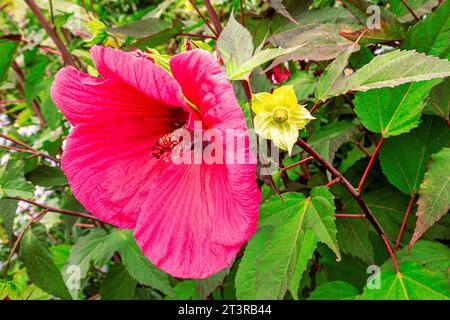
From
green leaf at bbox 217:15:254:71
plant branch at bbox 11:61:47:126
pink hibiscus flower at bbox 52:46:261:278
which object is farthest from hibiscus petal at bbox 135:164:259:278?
plant branch at bbox 11:61:47:126

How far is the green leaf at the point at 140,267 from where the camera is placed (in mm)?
759

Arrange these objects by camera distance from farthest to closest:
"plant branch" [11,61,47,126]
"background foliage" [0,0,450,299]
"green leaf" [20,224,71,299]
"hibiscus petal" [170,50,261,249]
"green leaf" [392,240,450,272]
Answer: "plant branch" [11,61,47,126] < "green leaf" [20,224,71,299] < "green leaf" [392,240,450,272] < "background foliage" [0,0,450,299] < "hibiscus petal" [170,50,261,249]

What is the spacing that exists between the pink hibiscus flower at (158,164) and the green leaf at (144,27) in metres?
0.22

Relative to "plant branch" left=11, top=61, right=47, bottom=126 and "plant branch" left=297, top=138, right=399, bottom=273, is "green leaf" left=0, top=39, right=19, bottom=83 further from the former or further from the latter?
"plant branch" left=297, top=138, right=399, bottom=273

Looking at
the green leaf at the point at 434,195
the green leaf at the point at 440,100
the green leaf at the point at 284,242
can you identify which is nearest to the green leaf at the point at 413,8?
the green leaf at the point at 440,100

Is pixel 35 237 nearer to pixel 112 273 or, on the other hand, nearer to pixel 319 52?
pixel 112 273

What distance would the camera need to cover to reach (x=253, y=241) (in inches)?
22.1

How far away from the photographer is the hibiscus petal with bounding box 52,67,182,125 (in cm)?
46

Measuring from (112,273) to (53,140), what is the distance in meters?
0.30

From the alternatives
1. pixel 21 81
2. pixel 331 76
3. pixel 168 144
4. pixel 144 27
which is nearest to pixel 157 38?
pixel 144 27

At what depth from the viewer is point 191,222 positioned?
470 millimetres

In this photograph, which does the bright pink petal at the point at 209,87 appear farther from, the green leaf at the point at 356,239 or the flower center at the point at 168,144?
the green leaf at the point at 356,239

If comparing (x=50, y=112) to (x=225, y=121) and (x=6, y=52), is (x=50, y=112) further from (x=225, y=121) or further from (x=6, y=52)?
(x=225, y=121)

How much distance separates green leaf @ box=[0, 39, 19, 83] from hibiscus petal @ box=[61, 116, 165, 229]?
480 millimetres
